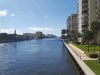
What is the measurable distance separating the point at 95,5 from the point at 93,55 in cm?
6259

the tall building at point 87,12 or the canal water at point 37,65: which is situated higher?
the tall building at point 87,12

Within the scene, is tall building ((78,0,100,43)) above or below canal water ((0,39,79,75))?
above

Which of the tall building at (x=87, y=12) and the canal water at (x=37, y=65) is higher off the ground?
the tall building at (x=87, y=12)

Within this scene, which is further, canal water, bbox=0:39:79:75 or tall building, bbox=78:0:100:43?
tall building, bbox=78:0:100:43

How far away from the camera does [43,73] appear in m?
46.2

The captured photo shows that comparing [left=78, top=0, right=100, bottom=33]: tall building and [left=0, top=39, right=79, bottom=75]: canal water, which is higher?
[left=78, top=0, right=100, bottom=33]: tall building

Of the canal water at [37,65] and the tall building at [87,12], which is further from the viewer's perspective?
the tall building at [87,12]

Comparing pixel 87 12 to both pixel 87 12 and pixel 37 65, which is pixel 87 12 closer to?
pixel 87 12

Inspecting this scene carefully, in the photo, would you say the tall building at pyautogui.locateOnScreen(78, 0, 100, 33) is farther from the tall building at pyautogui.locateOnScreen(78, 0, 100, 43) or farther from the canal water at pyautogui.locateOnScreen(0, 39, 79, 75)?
the canal water at pyautogui.locateOnScreen(0, 39, 79, 75)

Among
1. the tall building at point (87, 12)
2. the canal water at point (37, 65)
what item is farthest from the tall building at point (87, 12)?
the canal water at point (37, 65)

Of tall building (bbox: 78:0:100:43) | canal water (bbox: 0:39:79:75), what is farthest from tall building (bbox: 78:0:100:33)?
canal water (bbox: 0:39:79:75)

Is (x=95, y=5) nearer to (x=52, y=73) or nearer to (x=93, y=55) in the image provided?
(x=93, y=55)

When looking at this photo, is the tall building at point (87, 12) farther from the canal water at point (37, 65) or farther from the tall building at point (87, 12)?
the canal water at point (37, 65)

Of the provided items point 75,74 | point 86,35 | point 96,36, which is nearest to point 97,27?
point 86,35
